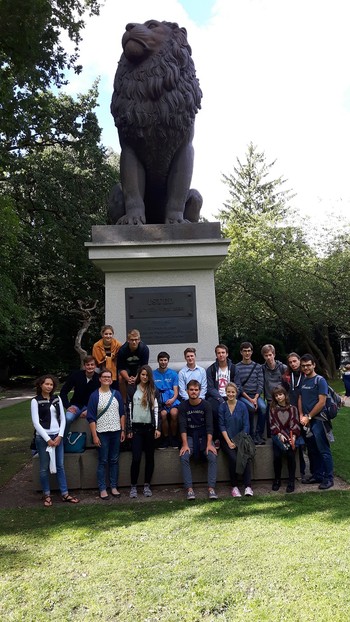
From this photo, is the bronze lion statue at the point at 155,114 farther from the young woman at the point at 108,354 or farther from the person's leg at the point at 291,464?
the person's leg at the point at 291,464

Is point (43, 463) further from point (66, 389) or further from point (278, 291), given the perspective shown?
point (278, 291)

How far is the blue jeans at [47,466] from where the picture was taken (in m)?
4.79

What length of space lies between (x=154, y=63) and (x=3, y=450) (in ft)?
20.3

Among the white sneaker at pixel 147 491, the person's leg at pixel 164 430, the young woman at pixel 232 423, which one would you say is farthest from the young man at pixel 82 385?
the young woman at pixel 232 423

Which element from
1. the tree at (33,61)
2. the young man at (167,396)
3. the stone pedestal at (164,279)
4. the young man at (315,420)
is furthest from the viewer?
the tree at (33,61)

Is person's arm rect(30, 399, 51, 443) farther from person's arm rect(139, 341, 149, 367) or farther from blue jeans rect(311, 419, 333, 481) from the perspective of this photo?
blue jeans rect(311, 419, 333, 481)

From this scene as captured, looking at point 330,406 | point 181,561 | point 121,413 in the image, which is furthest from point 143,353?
point 181,561

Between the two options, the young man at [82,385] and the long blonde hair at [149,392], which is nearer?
the long blonde hair at [149,392]

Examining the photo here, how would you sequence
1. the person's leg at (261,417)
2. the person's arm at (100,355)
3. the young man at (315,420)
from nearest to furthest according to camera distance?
the young man at (315,420)
the person's leg at (261,417)
the person's arm at (100,355)

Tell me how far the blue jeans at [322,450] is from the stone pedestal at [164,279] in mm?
1460

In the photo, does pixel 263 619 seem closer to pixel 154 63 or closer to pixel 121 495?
pixel 121 495

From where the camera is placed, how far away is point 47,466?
485 centimetres

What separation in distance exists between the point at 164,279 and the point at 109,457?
231cm

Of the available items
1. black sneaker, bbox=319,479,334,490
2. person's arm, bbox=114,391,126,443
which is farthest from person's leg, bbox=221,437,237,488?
person's arm, bbox=114,391,126,443
